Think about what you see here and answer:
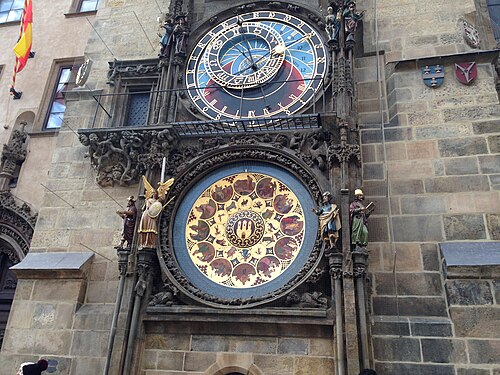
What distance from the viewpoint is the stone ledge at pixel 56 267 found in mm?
8391

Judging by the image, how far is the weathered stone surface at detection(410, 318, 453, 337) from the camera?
22.3 feet

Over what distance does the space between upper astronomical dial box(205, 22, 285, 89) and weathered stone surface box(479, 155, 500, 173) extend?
3927 mm

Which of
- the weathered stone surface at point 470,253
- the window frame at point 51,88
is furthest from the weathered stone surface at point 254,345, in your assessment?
the window frame at point 51,88

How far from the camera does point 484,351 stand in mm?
6512

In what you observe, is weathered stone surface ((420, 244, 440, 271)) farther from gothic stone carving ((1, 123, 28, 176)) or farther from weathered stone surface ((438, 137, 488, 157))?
gothic stone carving ((1, 123, 28, 176))

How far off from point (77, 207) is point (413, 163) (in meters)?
6.18

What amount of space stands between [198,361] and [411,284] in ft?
11.2

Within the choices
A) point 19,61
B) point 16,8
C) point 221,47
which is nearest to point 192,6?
point 221,47

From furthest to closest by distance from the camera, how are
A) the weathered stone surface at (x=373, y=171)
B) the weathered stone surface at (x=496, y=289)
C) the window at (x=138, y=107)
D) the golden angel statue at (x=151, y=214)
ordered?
the window at (x=138, y=107) < the weathered stone surface at (x=373, y=171) < the golden angel statue at (x=151, y=214) < the weathered stone surface at (x=496, y=289)

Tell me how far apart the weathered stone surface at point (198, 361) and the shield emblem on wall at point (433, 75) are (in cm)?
594

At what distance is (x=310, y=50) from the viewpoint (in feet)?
30.3

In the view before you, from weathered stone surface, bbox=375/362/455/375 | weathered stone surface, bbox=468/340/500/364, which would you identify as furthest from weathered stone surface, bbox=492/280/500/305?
weathered stone surface, bbox=375/362/455/375

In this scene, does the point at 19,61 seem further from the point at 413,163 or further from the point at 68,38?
the point at 413,163

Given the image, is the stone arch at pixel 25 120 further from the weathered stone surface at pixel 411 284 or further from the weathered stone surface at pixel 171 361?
the weathered stone surface at pixel 411 284
